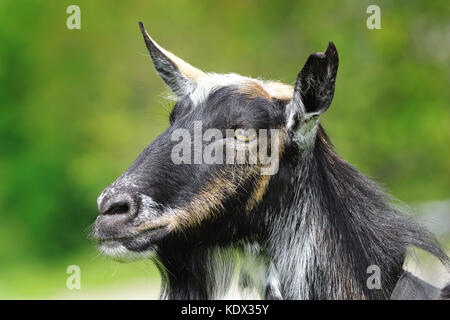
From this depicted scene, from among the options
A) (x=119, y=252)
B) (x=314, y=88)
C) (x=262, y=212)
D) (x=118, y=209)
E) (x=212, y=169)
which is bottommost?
(x=119, y=252)

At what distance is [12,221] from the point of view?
22.8 metres

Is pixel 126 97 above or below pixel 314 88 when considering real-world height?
above

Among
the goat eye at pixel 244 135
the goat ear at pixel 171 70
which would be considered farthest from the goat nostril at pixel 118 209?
the goat ear at pixel 171 70

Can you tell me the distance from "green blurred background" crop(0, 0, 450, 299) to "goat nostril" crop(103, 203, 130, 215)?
55.7ft

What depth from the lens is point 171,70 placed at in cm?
734

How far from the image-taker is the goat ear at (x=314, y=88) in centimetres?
587

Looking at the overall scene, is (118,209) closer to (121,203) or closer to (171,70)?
(121,203)

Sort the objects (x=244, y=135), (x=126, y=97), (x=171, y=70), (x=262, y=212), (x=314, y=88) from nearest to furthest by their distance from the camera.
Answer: (x=314, y=88)
(x=244, y=135)
(x=262, y=212)
(x=171, y=70)
(x=126, y=97)

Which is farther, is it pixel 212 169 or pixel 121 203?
pixel 212 169

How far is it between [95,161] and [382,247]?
18.0 m

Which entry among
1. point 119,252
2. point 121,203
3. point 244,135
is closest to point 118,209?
point 121,203

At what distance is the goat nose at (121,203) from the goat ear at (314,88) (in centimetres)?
162

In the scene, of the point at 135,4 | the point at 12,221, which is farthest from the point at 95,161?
the point at 135,4

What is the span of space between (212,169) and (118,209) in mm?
918
